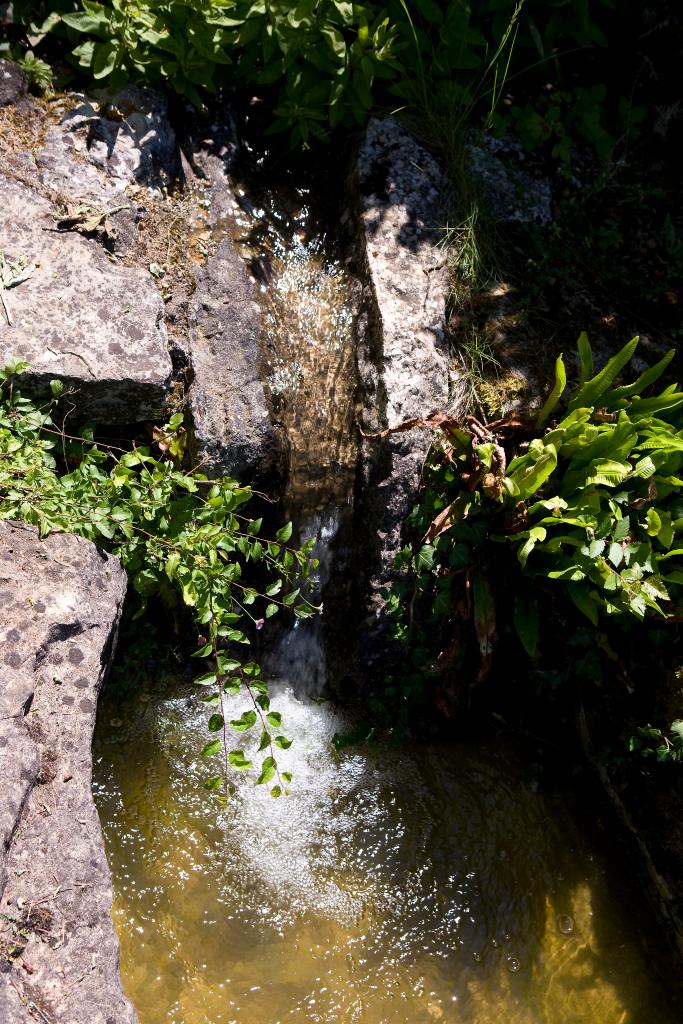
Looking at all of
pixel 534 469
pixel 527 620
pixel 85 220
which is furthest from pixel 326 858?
pixel 85 220

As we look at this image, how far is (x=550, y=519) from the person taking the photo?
370 centimetres

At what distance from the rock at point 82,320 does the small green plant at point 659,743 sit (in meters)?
2.94

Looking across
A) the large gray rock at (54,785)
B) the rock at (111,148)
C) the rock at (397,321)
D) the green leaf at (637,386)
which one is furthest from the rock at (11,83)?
the green leaf at (637,386)

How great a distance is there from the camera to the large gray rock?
8.75ft

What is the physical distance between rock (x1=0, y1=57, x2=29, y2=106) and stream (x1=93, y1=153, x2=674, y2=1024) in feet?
4.22

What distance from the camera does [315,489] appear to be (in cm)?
446

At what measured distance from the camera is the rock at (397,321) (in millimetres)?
4215

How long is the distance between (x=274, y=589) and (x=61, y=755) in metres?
1.08

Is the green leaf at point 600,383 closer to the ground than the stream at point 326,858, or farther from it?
farther from it

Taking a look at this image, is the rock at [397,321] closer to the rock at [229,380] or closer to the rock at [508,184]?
the rock at [508,184]

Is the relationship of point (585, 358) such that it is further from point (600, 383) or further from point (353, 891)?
point (353, 891)

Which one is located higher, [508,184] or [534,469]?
[508,184]

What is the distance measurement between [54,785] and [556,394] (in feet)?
9.21

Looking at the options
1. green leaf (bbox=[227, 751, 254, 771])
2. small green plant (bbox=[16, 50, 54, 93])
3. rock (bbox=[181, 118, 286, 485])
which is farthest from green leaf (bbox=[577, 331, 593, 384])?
small green plant (bbox=[16, 50, 54, 93])
